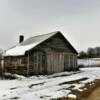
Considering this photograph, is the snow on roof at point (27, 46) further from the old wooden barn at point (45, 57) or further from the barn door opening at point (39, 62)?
the barn door opening at point (39, 62)

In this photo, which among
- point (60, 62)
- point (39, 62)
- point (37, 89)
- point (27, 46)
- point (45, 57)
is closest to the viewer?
point (37, 89)

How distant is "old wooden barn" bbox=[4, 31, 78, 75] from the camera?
2369cm

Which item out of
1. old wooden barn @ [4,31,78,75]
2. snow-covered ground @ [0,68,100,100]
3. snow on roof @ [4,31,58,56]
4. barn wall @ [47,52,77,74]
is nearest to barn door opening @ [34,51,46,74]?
old wooden barn @ [4,31,78,75]

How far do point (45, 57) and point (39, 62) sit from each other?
3.36 feet

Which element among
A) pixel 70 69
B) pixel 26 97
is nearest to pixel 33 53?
pixel 70 69

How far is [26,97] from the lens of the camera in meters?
11.0

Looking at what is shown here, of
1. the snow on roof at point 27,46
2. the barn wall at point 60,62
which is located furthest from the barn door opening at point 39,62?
the snow on roof at point 27,46

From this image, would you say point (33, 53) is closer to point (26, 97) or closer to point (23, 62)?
point (23, 62)

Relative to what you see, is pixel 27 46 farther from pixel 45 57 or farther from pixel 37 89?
pixel 37 89

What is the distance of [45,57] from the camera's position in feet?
82.1

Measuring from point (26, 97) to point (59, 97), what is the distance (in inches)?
65.5

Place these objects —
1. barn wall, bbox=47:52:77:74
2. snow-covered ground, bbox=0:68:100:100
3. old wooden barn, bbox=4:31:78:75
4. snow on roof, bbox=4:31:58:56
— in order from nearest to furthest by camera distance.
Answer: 1. snow-covered ground, bbox=0:68:100:100
2. old wooden barn, bbox=4:31:78:75
3. snow on roof, bbox=4:31:58:56
4. barn wall, bbox=47:52:77:74

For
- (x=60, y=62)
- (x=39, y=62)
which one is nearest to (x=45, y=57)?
(x=39, y=62)

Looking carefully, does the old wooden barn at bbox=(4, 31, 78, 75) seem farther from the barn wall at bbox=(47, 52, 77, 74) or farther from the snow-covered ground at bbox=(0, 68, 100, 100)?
the snow-covered ground at bbox=(0, 68, 100, 100)
